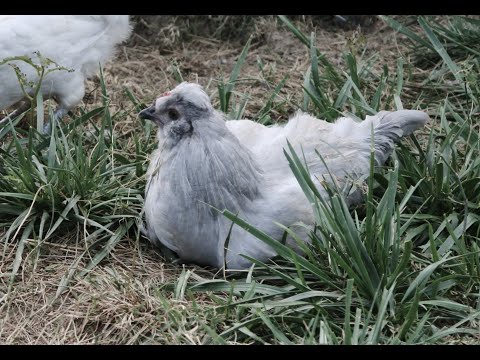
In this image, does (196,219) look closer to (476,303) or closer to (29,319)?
(29,319)

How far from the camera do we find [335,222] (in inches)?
119

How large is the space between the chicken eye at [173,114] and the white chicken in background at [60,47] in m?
1.07

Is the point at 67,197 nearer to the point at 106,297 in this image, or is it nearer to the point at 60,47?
the point at 106,297

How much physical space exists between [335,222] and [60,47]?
6.64ft

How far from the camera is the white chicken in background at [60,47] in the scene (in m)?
4.05

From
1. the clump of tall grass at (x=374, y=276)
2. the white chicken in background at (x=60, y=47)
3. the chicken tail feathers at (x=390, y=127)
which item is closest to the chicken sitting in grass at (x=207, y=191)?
the clump of tall grass at (x=374, y=276)

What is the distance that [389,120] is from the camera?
365 cm

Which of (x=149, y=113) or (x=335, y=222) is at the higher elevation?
(x=149, y=113)

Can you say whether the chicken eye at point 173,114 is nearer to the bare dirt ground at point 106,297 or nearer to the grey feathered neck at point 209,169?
the grey feathered neck at point 209,169

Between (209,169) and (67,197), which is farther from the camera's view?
(67,197)

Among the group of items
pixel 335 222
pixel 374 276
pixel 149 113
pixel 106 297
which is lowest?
pixel 106 297

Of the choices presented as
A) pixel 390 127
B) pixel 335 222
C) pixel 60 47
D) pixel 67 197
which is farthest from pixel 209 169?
pixel 60 47

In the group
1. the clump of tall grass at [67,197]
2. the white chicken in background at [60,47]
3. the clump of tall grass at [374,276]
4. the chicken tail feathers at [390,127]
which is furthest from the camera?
the white chicken in background at [60,47]
